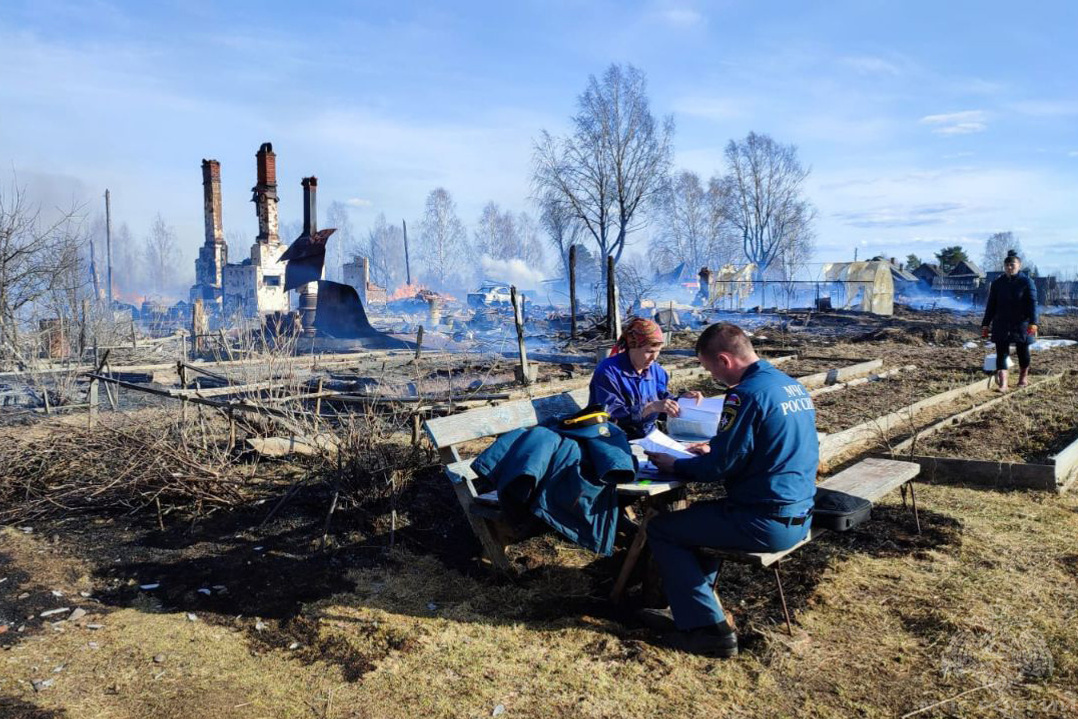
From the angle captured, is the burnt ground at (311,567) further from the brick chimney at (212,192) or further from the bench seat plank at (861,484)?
the brick chimney at (212,192)

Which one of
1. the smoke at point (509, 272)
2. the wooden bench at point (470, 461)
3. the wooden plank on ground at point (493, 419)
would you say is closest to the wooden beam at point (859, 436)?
the wooden plank on ground at point (493, 419)

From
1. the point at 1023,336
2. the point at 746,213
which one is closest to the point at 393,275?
the point at 746,213

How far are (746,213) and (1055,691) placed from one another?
5284 cm

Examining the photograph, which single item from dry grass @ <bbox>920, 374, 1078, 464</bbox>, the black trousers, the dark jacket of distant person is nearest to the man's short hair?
dry grass @ <bbox>920, 374, 1078, 464</bbox>

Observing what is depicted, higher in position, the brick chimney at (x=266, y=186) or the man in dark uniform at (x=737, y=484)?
the brick chimney at (x=266, y=186)

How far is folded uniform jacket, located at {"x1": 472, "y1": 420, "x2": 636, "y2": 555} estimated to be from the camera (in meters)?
3.56

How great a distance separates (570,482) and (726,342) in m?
1.00

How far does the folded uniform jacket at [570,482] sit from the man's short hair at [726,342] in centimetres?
65

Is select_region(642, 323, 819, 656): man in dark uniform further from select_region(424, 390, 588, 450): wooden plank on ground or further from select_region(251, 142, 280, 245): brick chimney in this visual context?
select_region(251, 142, 280, 245): brick chimney

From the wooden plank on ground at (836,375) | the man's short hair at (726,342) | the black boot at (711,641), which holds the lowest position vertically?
the black boot at (711,641)

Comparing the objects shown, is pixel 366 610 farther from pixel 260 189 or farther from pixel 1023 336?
pixel 260 189

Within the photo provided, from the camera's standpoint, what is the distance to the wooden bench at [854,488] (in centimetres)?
342

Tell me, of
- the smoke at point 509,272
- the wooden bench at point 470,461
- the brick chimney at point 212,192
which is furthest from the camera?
the smoke at point 509,272

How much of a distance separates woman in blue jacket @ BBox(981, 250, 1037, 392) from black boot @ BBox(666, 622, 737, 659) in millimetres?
8156
